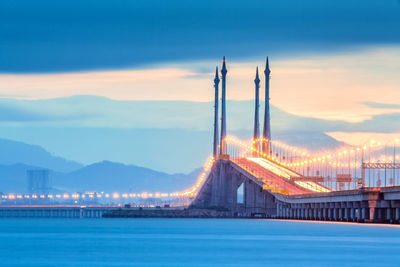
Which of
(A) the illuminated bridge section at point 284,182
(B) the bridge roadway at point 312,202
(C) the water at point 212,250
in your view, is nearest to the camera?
(C) the water at point 212,250

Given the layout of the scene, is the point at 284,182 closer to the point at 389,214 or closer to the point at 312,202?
the point at 312,202

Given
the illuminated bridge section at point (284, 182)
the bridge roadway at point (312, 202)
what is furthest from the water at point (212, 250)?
the illuminated bridge section at point (284, 182)

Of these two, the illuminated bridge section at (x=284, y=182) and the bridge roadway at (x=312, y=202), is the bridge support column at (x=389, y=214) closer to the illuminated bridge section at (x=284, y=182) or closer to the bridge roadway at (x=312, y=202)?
the bridge roadway at (x=312, y=202)

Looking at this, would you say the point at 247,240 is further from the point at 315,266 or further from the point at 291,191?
the point at 291,191

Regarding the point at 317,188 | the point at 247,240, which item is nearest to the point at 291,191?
the point at 317,188

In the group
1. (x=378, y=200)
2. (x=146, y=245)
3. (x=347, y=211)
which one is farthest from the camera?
(x=347, y=211)

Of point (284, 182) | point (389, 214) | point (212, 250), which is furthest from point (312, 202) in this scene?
point (212, 250)

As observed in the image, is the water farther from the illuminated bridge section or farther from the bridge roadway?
the illuminated bridge section

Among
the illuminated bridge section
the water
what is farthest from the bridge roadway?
the water

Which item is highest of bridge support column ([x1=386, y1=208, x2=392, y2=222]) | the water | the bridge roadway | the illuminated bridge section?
the illuminated bridge section

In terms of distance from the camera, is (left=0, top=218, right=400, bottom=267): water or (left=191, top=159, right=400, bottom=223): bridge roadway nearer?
(left=0, top=218, right=400, bottom=267): water

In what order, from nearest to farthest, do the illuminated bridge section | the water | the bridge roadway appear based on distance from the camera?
the water < the bridge roadway < the illuminated bridge section

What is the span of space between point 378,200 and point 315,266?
62.7 metres

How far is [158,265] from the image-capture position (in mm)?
67375
